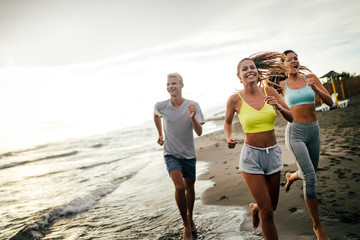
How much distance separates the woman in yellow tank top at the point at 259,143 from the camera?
8.66ft

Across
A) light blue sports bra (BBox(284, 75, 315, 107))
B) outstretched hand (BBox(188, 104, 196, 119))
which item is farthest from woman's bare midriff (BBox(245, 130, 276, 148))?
outstretched hand (BBox(188, 104, 196, 119))

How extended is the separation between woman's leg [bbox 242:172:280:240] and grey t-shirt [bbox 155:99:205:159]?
4.25 feet

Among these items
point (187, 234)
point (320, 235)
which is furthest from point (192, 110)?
point (320, 235)

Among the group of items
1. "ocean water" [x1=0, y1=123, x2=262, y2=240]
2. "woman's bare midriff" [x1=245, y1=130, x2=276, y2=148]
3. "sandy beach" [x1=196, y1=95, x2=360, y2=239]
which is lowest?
"ocean water" [x1=0, y1=123, x2=262, y2=240]

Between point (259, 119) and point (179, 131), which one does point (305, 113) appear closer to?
point (259, 119)

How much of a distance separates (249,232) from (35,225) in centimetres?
468

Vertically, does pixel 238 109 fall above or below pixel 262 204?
above

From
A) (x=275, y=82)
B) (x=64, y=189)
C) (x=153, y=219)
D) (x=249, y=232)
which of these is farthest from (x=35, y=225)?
(x=275, y=82)

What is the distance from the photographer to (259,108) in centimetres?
288

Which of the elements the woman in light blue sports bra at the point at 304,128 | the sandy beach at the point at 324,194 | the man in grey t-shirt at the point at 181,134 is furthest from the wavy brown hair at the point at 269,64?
the sandy beach at the point at 324,194

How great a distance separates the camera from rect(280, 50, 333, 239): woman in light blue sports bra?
10.1 ft

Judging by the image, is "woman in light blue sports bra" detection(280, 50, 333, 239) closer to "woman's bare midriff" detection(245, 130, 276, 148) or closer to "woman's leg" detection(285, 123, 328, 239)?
"woman's leg" detection(285, 123, 328, 239)

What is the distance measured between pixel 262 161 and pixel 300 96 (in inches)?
52.1

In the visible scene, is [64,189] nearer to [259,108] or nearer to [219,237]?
[219,237]
